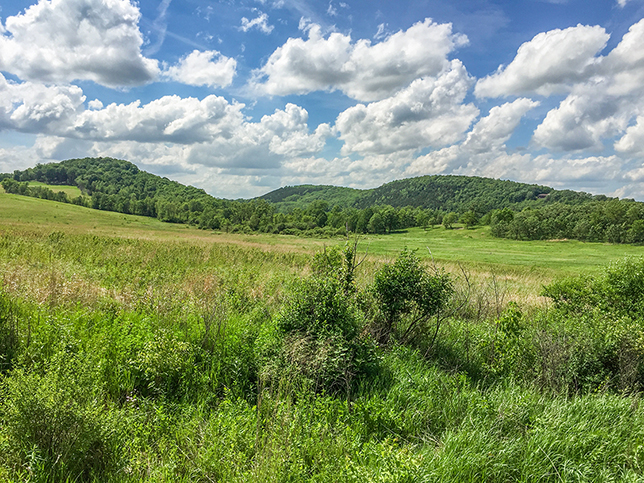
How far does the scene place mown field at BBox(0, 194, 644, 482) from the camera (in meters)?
3.96

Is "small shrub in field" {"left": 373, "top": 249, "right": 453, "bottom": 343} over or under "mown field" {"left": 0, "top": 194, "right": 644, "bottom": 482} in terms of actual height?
over

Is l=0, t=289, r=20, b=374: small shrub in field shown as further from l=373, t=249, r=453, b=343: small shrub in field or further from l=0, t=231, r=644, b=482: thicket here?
l=373, t=249, r=453, b=343: small shrub in field

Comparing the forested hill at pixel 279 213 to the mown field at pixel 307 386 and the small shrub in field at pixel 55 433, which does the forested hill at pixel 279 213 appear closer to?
the mown field at pixel 307 386

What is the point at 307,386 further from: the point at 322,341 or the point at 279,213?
the point at 279,213

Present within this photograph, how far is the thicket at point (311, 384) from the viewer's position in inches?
156

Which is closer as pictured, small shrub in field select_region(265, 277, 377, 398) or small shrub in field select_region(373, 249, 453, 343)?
small shrub in field select_region(265, 277, 377, 398)

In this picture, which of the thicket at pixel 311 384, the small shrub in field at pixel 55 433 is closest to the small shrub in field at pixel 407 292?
the thicket at pixel 311 384

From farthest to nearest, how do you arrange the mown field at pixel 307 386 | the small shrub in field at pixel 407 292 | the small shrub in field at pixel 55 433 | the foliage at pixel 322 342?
the small shrub in field at pixel 407 292 → the foliage at pixel 322 342 → the mown field at pixel 307 386 → the small shrub in field at pixel 55 433

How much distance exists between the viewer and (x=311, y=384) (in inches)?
232

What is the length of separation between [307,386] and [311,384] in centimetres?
8

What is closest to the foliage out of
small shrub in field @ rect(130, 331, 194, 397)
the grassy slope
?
small shrub in field @ rect(130, 331, 194, 397)

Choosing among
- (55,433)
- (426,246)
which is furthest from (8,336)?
(426,246)

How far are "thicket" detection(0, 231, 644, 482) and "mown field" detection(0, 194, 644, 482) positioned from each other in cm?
3

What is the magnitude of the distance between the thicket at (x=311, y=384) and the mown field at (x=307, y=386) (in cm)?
3
